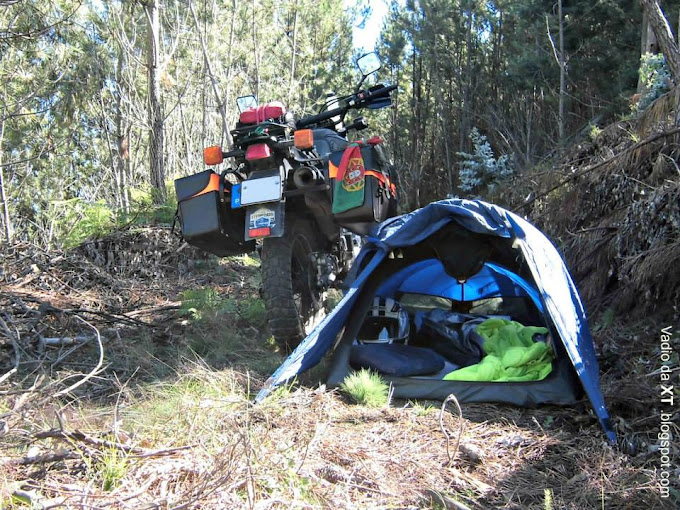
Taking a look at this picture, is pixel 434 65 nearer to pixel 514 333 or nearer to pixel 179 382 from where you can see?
pixel 514 333

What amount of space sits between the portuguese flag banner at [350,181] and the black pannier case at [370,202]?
29mm

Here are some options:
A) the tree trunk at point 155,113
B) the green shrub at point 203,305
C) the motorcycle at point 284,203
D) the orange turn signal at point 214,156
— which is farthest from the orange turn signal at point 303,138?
the tree trunk at point 155,113

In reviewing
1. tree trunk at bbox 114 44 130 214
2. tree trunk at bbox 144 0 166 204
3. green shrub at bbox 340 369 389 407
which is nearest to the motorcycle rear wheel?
green shrub at bbox 340 369 389 407

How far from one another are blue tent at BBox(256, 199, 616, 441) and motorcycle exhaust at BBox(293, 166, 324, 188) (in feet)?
1.94

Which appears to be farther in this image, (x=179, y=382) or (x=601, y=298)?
(x=601, y=298)

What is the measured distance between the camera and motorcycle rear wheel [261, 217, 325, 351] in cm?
407

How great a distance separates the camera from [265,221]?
157 inches

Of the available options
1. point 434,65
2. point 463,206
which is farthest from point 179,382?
point 434,65

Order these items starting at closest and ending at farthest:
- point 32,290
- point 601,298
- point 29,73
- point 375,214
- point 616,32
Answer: point 375,214 → point 601,298 → point 32,290 → point 616,32 → point 29,73

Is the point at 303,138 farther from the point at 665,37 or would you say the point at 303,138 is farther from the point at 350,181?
the point at 665,37

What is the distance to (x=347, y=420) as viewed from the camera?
311 centimetres

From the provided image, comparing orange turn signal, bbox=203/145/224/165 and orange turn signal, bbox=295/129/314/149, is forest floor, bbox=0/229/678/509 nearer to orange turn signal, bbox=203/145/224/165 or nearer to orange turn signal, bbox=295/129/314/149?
orange turn signal, bbox=203/145/224/165

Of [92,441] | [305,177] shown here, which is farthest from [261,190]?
[92,441]

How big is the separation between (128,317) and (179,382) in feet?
5.86
